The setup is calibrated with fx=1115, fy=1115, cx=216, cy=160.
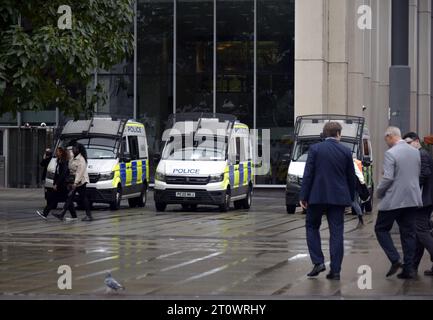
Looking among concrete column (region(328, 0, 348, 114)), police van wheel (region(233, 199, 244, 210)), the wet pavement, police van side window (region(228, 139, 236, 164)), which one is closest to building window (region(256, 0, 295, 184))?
concrete column (region(328, 0, 348, 114))

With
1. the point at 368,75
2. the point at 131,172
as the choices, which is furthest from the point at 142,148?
the point at 368,75

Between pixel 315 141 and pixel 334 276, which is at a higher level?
pixel 315 141

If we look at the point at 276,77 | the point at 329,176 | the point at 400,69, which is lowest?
the point at 329,176

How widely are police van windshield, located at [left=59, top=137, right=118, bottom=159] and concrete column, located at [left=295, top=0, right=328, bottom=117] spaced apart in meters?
10.7

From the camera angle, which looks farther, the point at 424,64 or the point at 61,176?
the point at 424,64

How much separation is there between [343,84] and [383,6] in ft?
40.8

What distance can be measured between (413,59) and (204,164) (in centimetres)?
3238

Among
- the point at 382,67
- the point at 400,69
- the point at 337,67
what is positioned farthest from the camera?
the point at 382,67

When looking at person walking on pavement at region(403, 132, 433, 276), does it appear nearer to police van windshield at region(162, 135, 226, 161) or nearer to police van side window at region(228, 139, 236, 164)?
police van windshield at region(162, 135, 226, 161)

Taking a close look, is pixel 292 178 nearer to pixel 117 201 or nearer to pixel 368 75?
pixel 117 201

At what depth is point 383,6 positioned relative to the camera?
5194 centimetres

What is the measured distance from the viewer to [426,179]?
14.2 metres

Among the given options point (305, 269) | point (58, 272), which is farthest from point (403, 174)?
point (58, 272)

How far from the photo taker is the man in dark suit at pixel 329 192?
13531 mm
